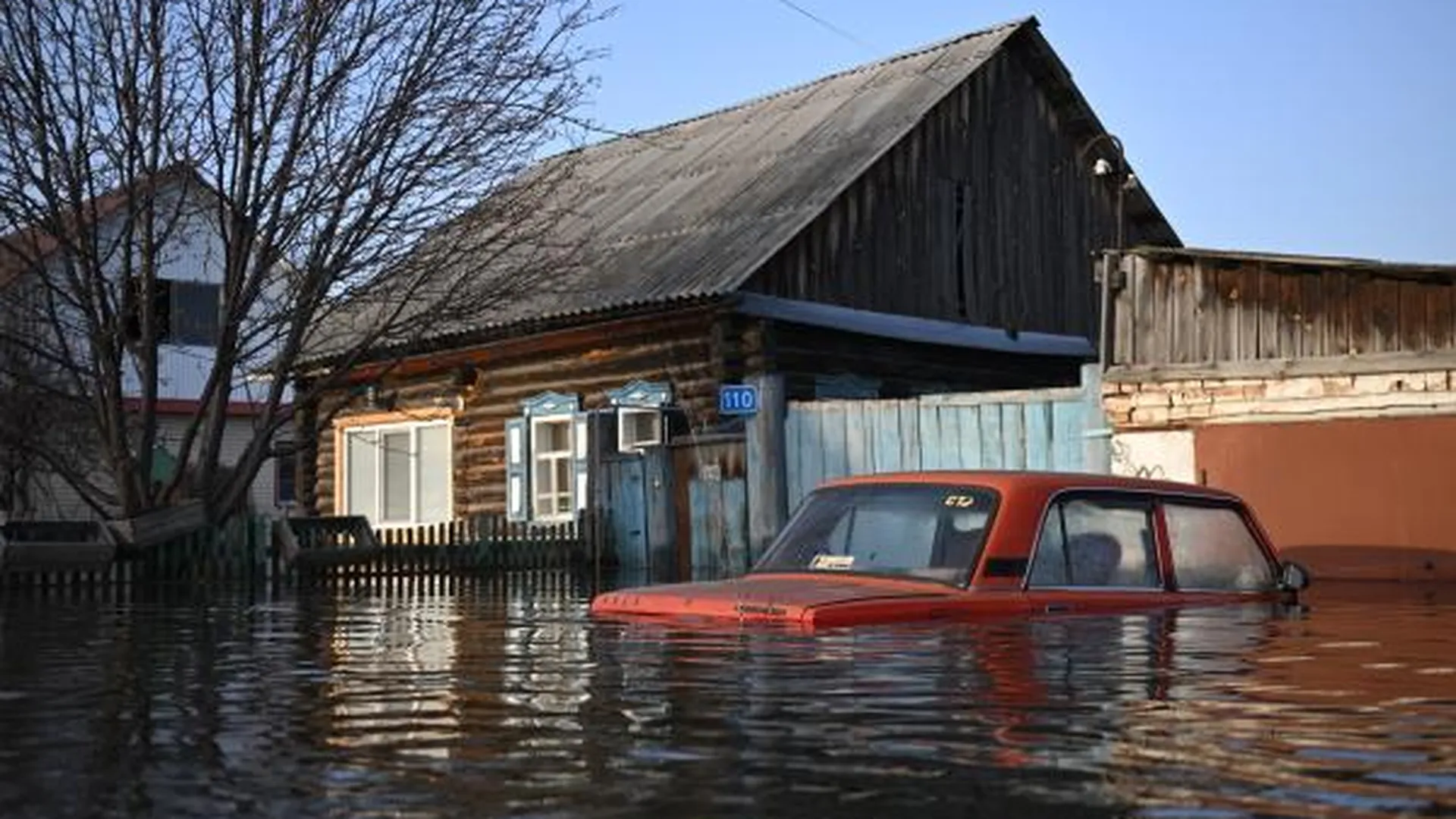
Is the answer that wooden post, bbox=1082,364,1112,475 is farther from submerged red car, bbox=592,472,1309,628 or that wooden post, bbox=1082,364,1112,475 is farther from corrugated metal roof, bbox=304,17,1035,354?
submerged red car, bbox=592,472,1309,628

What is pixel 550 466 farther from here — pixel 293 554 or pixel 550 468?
pixel 293 554

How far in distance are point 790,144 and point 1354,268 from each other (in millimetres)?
11604

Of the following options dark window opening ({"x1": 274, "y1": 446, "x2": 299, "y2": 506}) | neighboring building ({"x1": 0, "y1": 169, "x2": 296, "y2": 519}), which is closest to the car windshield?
neighboring building ({"x1": 0, "y1": 169, "x2": 296, "y2": 519})

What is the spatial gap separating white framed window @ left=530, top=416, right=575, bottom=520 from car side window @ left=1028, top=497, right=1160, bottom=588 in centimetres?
1643

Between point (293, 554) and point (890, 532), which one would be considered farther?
point (293, 554)

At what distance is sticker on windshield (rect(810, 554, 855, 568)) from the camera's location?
884 centimetres

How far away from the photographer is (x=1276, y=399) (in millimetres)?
16250

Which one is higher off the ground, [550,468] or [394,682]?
[550,468]

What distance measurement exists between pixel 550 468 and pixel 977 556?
1740 centimetres

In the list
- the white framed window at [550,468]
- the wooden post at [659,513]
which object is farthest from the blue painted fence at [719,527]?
the white framed window at [550,468]

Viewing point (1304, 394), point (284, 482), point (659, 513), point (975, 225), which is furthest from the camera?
point (284, 482)

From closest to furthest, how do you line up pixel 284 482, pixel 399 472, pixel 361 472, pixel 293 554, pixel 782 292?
pixel 293 554 → pixel 782 292 → pixel 399 472 → pixel 361 472 → pixel 284 482

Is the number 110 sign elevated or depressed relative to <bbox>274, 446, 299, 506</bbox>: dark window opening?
elevated

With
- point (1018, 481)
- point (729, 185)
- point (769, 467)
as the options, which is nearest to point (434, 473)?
point (729, 185)
